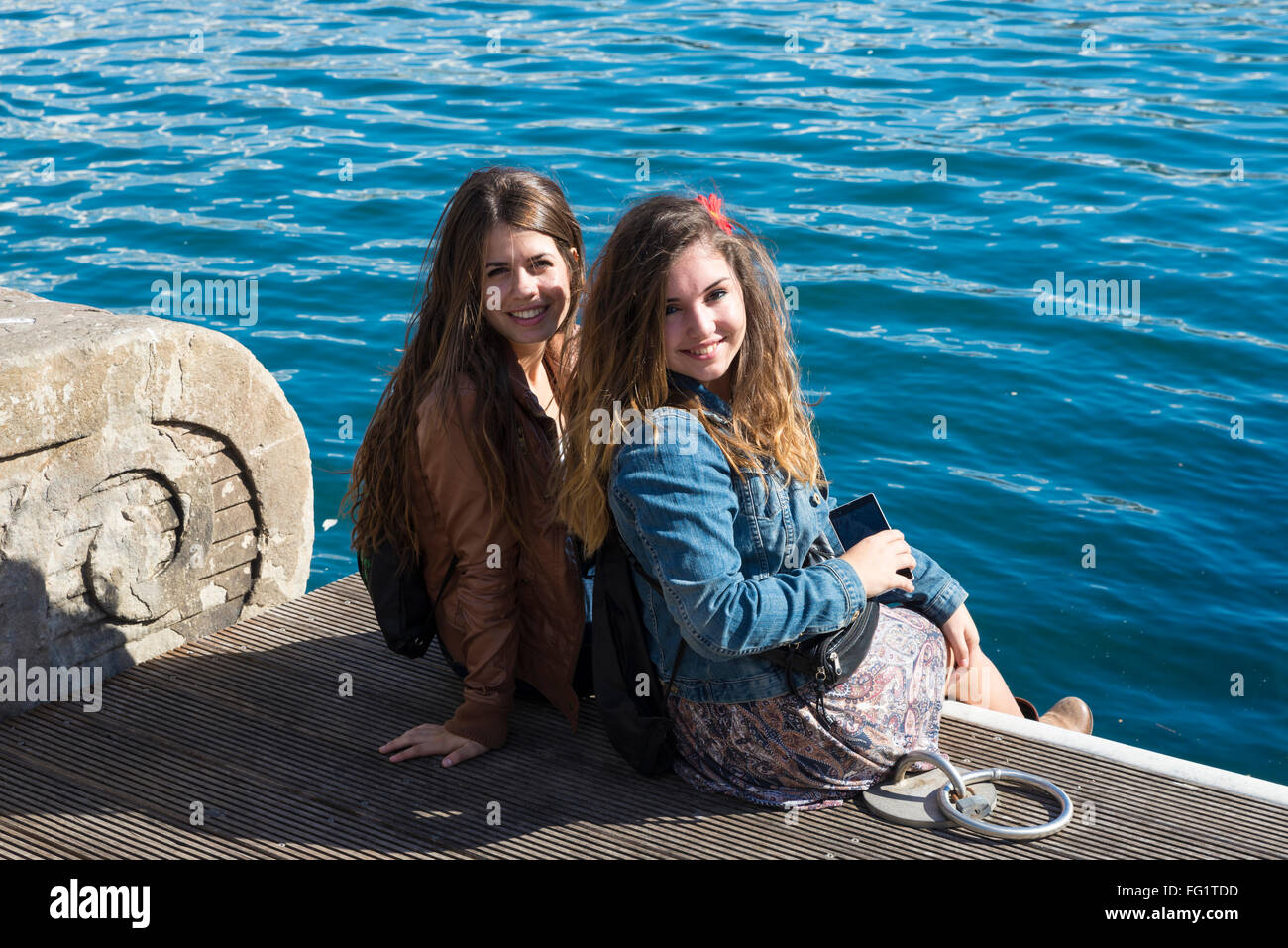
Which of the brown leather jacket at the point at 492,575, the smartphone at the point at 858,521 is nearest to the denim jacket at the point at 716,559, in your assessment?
the smartphone at the point at 858,521

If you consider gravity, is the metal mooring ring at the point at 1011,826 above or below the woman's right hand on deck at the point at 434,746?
above

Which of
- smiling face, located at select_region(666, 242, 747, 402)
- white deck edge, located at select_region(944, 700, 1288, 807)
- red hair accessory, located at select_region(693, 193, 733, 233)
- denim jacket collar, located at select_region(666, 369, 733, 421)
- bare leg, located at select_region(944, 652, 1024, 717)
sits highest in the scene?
red hair accessory, located at select_region(693, 193, 733, 233)

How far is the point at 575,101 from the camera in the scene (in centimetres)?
1092

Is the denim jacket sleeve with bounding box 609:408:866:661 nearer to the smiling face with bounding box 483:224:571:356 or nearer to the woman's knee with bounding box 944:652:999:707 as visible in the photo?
the smiling face with bounding box 483:224:571:356

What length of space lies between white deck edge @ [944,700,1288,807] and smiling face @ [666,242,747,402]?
3.74 ft

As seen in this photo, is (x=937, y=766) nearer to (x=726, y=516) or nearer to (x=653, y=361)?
(x=726, y=516)

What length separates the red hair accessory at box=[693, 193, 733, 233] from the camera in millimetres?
2773

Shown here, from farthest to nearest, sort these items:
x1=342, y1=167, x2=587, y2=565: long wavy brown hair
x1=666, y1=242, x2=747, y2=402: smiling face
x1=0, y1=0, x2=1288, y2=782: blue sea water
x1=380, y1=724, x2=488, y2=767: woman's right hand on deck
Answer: x1=0, y1=0, x2=1288, y2=782: blue sea water → x1=380, y1=724, x2=488, y2=767: woman's right hand on deck → x1=342, y1=167, x2=587, y2=565: long wavy brown hair → x1=666, y1=242, x2=747, y2=402: smiling face

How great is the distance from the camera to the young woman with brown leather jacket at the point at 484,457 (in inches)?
120

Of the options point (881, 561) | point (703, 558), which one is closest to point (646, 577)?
point (703, 558)

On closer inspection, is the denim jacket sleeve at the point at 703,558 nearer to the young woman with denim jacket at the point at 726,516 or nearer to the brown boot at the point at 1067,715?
the young woman with denim jacket at the point at 726,516

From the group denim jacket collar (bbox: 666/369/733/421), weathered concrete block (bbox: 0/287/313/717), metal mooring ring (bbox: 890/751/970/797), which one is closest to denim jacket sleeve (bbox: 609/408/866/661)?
denim jacket collar (bbox: 666/369/733/421)

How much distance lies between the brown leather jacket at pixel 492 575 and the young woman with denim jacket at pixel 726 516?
10.7 inches

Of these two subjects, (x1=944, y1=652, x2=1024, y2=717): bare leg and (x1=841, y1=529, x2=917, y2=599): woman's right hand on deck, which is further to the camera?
(x1=944, y1=652, x2=1024, y2=717): bare leg
